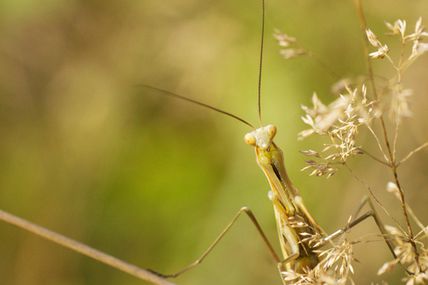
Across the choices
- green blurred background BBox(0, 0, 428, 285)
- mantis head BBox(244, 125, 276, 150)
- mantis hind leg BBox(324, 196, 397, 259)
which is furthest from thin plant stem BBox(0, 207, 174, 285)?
green blurred background BBox(0, 0, 428, 285)

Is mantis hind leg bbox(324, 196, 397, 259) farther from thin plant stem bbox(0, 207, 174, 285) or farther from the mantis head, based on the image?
thin plant stem bbox(0, 207, 174, 285)

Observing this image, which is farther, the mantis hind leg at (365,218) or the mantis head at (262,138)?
the mantis head at (262,138)

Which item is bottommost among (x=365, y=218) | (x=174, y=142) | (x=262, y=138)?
(x=174, y=142)

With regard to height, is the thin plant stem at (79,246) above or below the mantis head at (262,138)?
below

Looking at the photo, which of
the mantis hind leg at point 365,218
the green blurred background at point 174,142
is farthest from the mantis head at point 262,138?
the green blurred background at point 174,142

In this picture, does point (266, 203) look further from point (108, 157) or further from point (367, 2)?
point (367, 2)

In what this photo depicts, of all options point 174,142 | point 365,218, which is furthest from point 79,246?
point 174,142

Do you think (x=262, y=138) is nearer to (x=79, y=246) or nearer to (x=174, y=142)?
(x=79, y=246)

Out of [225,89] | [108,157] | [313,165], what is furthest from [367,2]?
[313,165]

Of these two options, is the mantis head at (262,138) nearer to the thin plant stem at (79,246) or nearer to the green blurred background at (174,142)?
the thin plant stem at (79,246)
